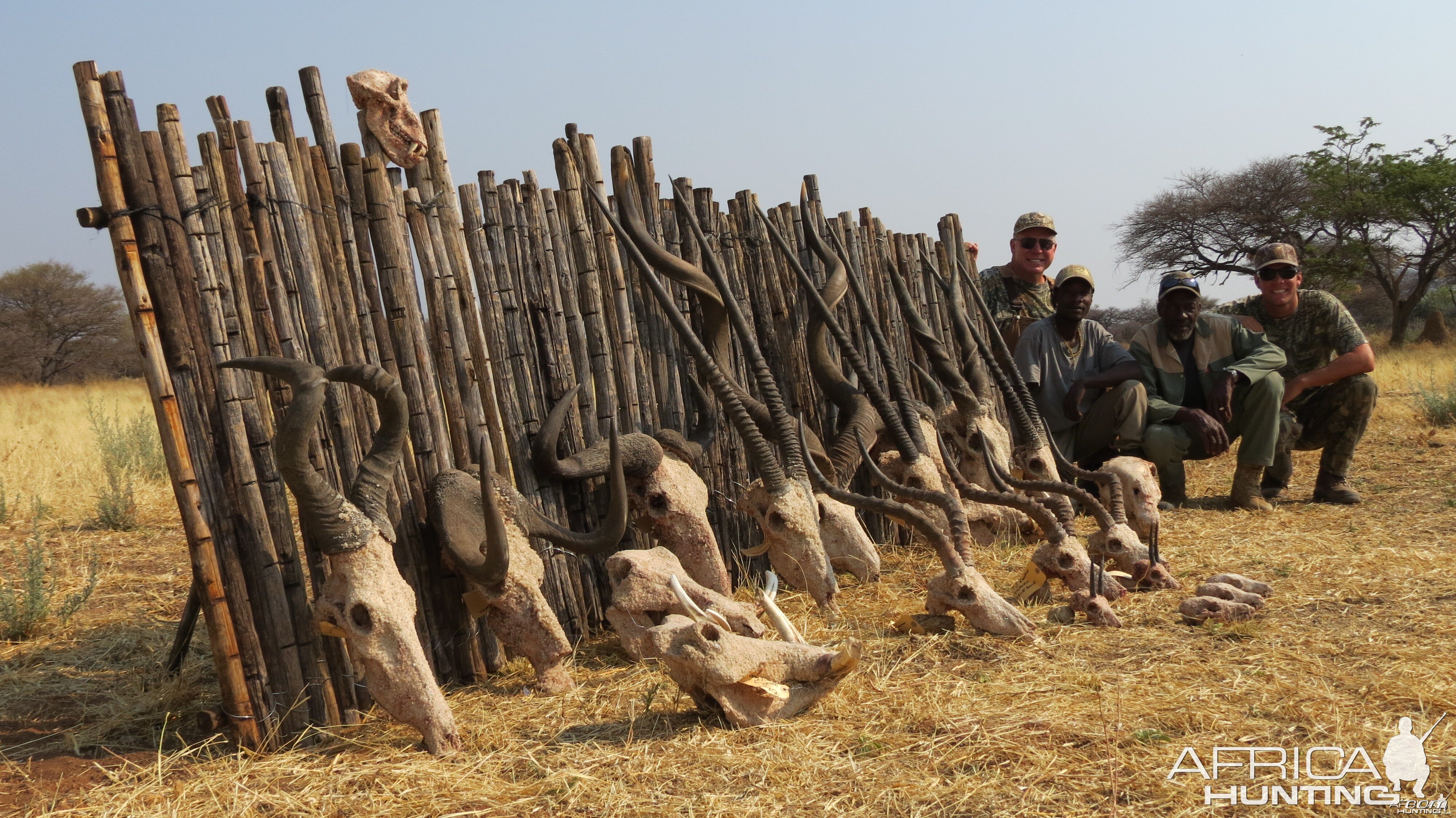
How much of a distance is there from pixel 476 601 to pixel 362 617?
22.8 inches

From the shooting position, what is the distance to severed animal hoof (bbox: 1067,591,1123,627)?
447cm

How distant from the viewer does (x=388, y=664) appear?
3494 millimetres

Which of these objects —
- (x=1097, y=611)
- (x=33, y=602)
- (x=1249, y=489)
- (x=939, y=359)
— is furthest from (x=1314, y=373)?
(x=33, y=602)

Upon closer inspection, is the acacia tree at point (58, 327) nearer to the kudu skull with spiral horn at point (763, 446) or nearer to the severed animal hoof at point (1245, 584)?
the kudu skull with spiral horn at point (763, 446)

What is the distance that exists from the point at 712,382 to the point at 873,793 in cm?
246

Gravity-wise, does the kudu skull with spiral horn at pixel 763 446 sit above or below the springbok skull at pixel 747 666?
above

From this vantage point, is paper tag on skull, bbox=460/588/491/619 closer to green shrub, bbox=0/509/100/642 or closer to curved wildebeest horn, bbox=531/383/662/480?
curved wildebeest horn, bbox=531/383/662/480

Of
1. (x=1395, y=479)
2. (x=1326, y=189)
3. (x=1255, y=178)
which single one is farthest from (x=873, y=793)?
(x=1255, y=178)

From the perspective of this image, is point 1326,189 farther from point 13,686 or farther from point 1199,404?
point 13,686

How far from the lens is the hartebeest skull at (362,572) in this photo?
11.2 ft

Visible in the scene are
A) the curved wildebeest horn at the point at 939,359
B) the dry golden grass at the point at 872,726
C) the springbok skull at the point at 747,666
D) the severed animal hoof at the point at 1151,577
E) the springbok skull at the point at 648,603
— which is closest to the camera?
the dry golden grass at the point at 872,726

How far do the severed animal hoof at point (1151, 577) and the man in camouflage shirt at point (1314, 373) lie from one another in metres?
2.86

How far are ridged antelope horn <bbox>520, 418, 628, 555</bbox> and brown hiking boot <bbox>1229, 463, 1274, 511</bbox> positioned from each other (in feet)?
15.1

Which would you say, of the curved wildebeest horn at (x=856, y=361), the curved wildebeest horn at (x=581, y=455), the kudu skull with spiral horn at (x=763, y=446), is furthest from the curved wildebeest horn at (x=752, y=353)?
the curved wildebeest horn at (x=581, y=455)
